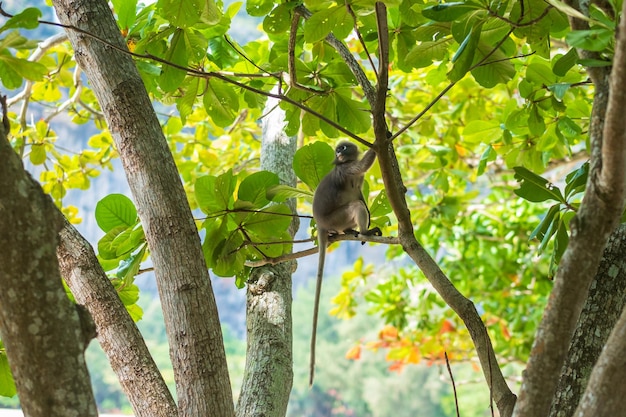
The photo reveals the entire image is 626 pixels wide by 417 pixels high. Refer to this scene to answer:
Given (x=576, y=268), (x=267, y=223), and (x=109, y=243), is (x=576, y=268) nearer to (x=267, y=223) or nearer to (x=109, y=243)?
(x=267, y=223)

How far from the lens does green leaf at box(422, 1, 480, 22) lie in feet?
3.72

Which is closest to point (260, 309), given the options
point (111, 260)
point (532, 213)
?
point (111, 260)

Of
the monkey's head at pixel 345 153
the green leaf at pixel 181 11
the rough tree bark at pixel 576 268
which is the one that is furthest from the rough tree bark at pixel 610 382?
the monkey's head at pixel 345 153

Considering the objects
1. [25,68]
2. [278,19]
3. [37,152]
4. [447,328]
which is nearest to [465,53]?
[278,19]

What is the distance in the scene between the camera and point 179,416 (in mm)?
1361

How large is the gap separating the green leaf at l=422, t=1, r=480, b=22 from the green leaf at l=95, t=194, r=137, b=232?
87cm

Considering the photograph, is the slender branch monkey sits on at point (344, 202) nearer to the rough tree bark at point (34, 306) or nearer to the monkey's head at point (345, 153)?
the monkey's head at point (345, 153)

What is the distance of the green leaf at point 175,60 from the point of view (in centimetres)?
164

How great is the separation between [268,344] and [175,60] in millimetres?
800

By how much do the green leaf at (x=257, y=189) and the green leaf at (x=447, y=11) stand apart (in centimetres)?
59

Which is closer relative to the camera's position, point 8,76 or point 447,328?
point 8,76

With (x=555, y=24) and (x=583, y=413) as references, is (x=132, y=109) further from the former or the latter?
(x=583, y=413)

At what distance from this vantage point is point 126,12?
5.80 feet

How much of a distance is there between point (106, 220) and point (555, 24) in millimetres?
1107
